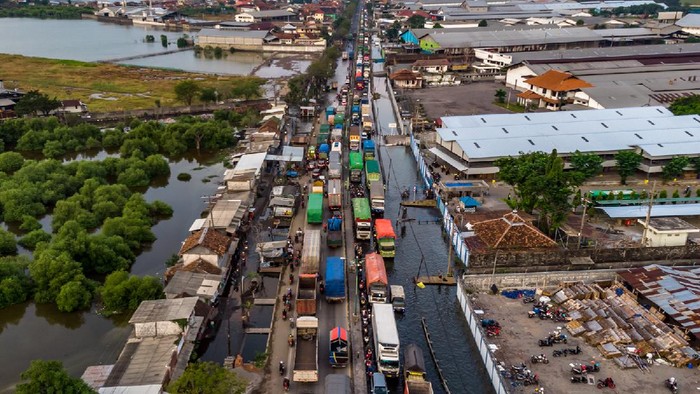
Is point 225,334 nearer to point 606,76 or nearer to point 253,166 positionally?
point 253,166

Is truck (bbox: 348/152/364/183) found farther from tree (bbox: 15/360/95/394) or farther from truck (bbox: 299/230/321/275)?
tree (bbox: 15/360/95/394)

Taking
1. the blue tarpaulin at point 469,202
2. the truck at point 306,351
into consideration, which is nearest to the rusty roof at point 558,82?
the blue tarpaulin at point 469,202

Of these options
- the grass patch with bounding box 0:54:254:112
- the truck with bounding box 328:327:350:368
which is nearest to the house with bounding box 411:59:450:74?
the grass patch with bounding box 0:54:254:112

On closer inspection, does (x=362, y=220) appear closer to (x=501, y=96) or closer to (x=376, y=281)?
(x=376, y=281)

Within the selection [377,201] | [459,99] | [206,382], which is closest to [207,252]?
[206,382]

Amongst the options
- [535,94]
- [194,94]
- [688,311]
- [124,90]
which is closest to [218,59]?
[124,90]

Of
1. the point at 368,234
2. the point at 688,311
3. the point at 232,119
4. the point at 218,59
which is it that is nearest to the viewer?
the point at 688,311
